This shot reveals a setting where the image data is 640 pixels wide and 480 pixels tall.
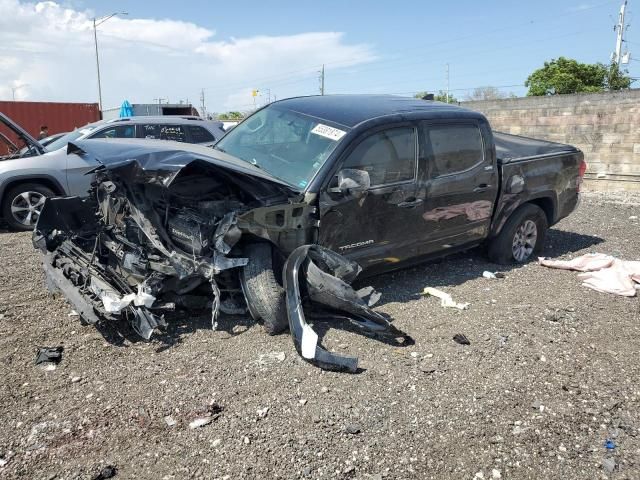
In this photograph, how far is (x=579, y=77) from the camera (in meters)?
38.8

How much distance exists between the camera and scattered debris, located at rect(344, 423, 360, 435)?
9.81 feet

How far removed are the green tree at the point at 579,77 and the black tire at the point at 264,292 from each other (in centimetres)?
3901

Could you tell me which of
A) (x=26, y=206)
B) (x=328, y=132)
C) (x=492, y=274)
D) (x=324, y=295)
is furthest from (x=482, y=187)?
(x=26, y=206)

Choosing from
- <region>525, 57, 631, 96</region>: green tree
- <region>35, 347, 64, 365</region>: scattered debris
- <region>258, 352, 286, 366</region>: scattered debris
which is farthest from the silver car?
<region>525, 57, 631, 96</region>: green tree

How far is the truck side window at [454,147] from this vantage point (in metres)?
5.04

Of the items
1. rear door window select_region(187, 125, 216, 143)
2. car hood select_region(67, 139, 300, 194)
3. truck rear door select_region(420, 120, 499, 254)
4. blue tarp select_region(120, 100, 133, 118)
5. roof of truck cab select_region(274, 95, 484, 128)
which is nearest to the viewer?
car hood select_region(67, 139, 300, 194)

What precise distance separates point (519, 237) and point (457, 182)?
1.65 meters

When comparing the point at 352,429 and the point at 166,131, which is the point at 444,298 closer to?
the point at 352,429

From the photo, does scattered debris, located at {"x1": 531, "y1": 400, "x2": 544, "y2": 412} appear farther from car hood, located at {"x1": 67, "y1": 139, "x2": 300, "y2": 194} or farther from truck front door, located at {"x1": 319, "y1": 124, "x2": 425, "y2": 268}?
car hood, located at {"x1": 67, "y1": 139, "x2": 300, "y2": 194}

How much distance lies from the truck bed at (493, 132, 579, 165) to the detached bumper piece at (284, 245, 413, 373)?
107 inches

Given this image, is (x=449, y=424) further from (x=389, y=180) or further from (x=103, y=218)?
(x=103, y=218)

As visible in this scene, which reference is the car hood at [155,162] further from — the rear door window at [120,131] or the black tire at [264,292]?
the rear door window at [120,131]

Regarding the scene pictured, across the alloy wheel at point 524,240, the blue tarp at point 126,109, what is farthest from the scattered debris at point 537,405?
the blue tarp at point 126,109

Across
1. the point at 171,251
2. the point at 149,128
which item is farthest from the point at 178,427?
the point at 149,128
